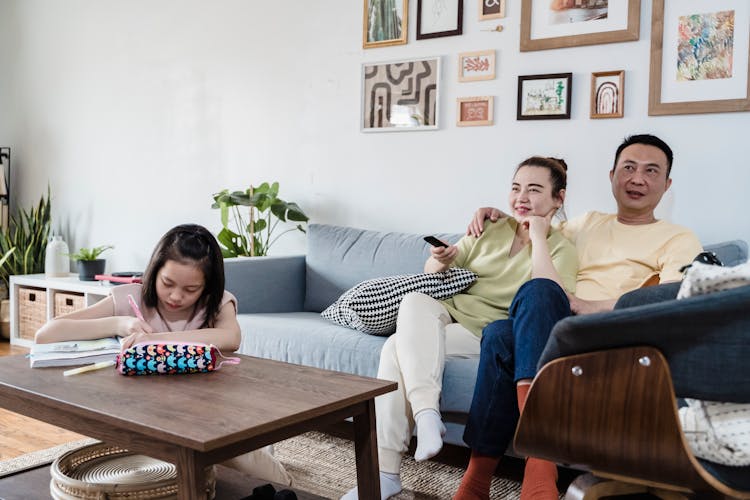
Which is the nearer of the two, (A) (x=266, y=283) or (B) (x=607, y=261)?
(B) (x=607, y=261)

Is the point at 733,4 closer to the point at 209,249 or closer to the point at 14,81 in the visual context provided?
the point at 209,249

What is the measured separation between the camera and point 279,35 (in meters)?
3.85

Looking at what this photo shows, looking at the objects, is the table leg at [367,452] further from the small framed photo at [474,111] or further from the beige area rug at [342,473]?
the small framed photo at [474,111]

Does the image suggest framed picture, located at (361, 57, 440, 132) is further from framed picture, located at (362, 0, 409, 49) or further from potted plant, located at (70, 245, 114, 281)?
potted plant, located at (70, 245, 114, 281)

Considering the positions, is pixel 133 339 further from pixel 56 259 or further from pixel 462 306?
pixel 56 259

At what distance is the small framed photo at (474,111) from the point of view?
317cm

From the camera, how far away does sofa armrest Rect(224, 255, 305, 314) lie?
9.88ft

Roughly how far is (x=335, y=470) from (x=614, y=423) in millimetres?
1343

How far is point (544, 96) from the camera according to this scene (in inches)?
119

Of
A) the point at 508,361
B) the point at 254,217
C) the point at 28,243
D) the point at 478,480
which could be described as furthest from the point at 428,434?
the point at 28,243

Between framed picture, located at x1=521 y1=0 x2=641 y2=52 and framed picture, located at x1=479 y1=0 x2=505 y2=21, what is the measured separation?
100mm

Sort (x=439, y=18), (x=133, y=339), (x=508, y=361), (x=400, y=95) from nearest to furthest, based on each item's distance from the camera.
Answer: (x=133, y=339) → (x=508, y=361) → (x=439, y=18) → (x=400, y=95)

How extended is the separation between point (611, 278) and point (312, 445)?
119 centimetres

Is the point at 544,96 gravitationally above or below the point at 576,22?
below
